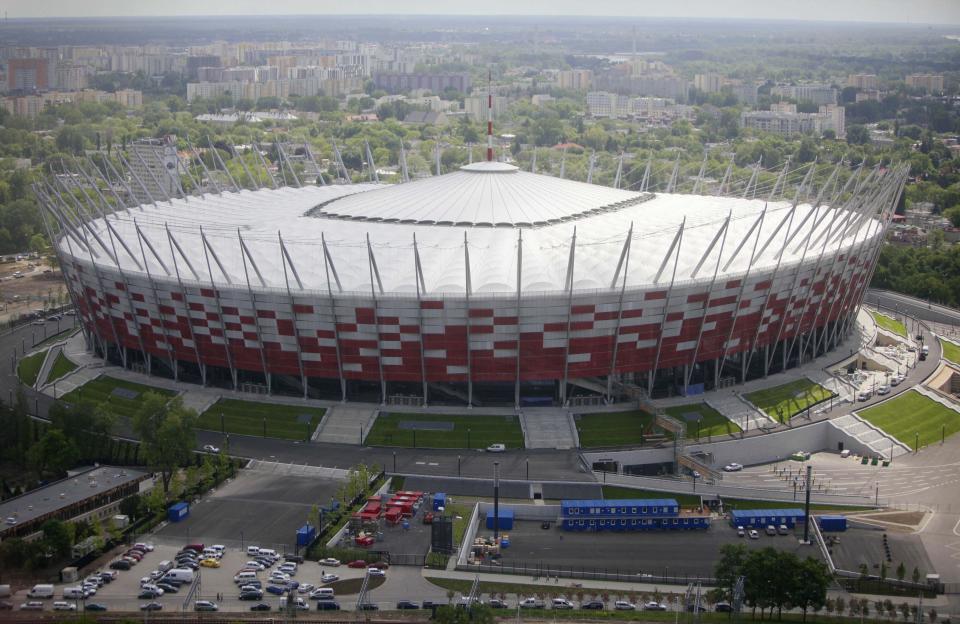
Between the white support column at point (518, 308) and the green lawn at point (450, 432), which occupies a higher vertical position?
the white support column at point (518, 308)

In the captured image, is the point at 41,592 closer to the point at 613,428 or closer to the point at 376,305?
the point at 376,305

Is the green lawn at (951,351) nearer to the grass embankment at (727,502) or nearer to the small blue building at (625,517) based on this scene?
the grass embankment at (727,502)

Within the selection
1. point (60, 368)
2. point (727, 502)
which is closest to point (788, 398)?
point (727, 502)

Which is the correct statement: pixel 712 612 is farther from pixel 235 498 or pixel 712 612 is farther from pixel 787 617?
pixel 235 498

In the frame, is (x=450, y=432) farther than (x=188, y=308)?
No

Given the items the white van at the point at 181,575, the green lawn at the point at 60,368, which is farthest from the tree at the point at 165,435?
the green lawn at the point at 60,368

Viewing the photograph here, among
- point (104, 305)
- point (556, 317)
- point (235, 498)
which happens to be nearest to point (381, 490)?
point (235, 498)

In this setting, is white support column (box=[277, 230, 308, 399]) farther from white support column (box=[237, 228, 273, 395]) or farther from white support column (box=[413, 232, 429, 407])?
white support column (box=[413, 232, 429, 407])
